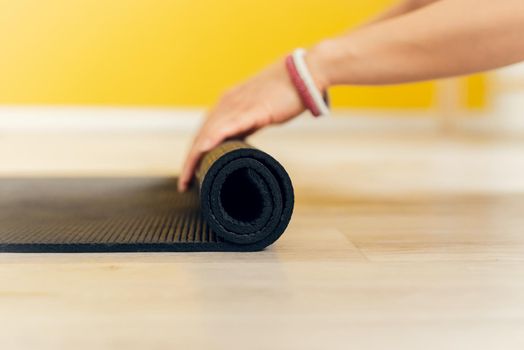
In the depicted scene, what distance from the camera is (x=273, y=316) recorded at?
0.64 meters

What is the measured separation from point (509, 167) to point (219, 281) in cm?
157

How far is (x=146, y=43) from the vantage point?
14.1 feet

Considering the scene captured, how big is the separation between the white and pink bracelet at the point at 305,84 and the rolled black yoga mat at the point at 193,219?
0.17 metres

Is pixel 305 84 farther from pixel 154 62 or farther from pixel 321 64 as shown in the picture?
pixel 154 62

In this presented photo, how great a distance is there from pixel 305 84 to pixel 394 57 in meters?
0.14

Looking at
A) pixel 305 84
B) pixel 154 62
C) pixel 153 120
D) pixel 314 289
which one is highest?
pixel 305 84

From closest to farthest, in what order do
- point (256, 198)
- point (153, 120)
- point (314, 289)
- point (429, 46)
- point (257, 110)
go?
point (314, 289), point (256, 198), point (429, 46), point (257, 110), point (153, 120)

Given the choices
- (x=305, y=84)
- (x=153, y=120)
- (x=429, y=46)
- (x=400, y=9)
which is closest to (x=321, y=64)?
(x=305, y=84)

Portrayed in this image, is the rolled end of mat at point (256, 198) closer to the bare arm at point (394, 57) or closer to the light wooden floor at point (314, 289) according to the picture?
the light wooden floor at point (314, 289)

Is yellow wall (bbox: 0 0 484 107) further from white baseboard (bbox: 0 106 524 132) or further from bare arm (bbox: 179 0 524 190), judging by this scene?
bare arm (bbox: 179 0 524 190)

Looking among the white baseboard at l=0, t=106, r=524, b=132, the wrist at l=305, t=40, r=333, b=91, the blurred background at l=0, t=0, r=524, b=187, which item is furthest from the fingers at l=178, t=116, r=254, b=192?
the white baseboard at l=0, t=106, r=524, b=132

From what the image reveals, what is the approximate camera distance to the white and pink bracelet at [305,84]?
1110 millimetres

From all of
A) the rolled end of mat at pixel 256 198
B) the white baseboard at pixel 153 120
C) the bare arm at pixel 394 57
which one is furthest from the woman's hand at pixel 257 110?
the white baseboard at pixel 153 120

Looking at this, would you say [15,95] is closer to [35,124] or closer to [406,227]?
[35,124]
